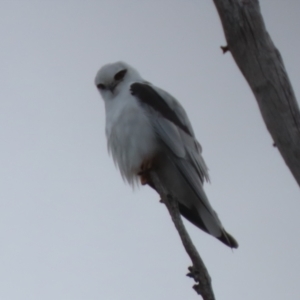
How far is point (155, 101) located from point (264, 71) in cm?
185

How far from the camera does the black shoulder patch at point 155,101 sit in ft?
16.3

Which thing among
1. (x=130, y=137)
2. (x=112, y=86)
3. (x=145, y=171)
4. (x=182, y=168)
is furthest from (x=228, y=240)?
(x=112, y=86)

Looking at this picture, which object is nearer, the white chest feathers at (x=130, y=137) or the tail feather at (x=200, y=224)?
the tail feather at (x=200, y=224)

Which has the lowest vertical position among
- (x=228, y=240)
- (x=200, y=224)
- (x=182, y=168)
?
(x=228, y=240)

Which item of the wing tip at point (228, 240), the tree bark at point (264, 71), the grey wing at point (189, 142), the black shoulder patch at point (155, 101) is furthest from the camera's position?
the black shoulder patch at point (155, 101)

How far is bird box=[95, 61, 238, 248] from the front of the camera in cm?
475

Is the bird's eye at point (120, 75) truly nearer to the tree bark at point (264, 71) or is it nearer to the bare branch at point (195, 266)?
the tree bark at point (264, 71)

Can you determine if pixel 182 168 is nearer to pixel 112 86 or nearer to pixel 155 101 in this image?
pixel 155 101

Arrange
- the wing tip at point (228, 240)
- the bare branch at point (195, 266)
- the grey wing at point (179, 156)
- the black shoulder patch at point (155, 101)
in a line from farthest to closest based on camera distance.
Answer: the black shoulder patch at point (155, 101), the grey wing at point (179, 156), the wing tip at point (228, 240), the bare branch at point (195, 266)

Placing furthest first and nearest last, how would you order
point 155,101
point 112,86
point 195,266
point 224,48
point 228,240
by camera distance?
point 112,86
point 155,101
point 228,240
point 224,48
point 195,266

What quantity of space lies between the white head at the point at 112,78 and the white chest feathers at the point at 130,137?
1.26 feet

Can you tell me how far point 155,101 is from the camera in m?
4.97

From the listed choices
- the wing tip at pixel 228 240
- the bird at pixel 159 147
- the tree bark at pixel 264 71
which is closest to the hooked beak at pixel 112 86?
the bird at pixel 159 147

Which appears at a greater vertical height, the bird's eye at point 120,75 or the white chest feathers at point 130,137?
the bird's eye at point 120,75
